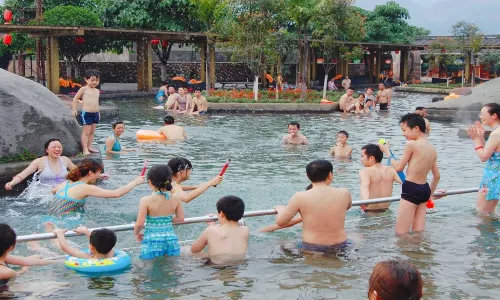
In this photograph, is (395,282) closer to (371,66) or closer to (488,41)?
(371,66)

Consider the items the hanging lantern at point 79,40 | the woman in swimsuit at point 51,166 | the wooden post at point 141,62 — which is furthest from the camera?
the hanging lantern at point 79,40

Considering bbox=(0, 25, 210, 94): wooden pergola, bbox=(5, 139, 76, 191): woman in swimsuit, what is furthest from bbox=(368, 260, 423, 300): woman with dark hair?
bbox=(0, 25, 210, 94): wooden pergola

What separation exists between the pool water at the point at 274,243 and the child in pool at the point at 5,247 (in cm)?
20

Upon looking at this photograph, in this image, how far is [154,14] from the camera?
127 ft

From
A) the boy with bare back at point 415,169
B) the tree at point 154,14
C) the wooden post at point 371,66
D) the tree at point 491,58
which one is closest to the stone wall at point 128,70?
the tree at point 154,14

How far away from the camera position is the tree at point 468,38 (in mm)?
41062

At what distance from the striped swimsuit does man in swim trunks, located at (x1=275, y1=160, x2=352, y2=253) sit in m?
2.67

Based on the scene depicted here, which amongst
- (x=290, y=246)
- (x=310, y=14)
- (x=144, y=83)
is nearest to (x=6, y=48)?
(x=144, y=83)

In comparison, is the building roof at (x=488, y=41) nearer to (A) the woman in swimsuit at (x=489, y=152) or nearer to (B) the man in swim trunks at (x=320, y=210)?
(A) the woman in swimsuit at (x=489, y=152)

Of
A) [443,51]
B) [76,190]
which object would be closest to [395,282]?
[76,190]

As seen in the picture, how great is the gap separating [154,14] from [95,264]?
33853mm

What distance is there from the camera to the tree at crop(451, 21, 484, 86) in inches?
1617

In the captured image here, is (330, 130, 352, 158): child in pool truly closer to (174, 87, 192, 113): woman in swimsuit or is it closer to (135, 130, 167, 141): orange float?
(135, 130, 167, 141): orange float

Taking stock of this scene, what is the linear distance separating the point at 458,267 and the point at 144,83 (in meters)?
27.8
